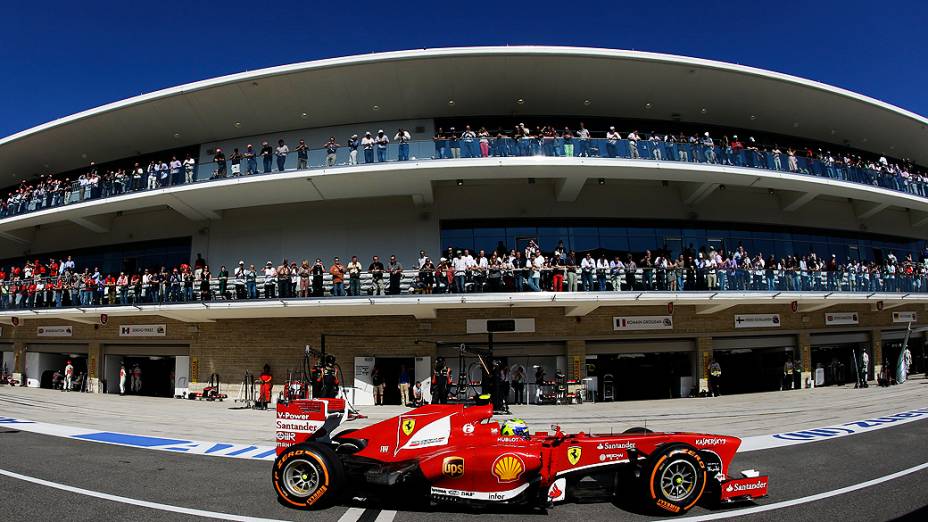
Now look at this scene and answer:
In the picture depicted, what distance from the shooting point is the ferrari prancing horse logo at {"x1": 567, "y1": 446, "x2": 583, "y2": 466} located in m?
6.18

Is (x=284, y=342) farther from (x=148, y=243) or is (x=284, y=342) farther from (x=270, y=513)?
(x=270, y=513)

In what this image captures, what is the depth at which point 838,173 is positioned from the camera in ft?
68.5

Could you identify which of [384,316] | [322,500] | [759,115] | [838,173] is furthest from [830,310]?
[322,500]

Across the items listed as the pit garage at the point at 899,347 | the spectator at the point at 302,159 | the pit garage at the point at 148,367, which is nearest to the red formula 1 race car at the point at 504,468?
the spectator at the point at 302,159

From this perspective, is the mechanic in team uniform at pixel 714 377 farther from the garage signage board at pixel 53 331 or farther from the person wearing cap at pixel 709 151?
the garage signage board at pixel 53 331

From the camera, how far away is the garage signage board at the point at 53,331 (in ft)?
77.3

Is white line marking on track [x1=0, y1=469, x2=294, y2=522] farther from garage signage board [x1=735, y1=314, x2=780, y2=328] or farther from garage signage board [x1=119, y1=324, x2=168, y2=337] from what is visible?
garage signage board [x1=735, y1=314, x2=780, y2=328]

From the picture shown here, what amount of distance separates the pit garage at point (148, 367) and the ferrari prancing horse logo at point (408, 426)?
17649 millimetres

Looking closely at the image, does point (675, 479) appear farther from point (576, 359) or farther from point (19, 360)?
point (19, 360)

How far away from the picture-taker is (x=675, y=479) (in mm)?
6082

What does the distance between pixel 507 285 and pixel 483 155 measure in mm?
4836

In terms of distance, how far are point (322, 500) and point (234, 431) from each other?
7334 mm

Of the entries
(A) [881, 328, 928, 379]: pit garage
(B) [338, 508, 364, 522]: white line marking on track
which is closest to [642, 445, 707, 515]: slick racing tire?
(B) [338, 508, 364, 522]: white line marking on track

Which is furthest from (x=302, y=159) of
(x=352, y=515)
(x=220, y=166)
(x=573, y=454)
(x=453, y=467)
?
(x=573, y=454)
